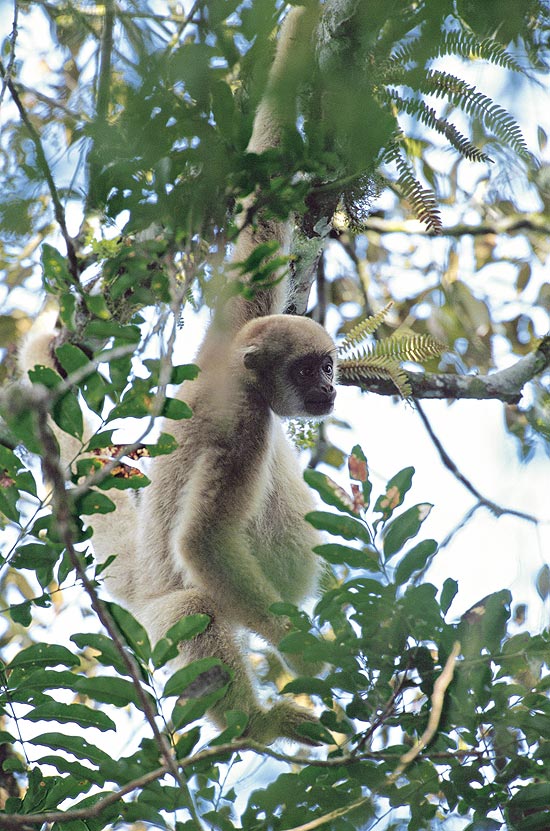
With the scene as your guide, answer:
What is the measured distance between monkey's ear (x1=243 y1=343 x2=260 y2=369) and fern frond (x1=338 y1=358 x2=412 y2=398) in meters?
0.61

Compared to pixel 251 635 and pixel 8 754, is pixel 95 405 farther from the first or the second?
pixel 8 754

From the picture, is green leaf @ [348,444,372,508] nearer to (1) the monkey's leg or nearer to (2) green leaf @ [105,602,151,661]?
(2) green leaf @ [105,602,151,661]

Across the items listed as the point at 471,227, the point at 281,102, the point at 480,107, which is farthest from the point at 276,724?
the point at 471,227

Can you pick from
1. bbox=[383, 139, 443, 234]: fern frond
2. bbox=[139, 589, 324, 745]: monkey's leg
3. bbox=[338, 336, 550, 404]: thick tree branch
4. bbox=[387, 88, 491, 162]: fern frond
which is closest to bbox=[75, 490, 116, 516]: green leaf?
bbox=[387, 88, 491, 162]: fern frond

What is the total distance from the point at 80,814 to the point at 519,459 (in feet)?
5.79

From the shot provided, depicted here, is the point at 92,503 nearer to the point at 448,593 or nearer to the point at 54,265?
the point at 54,265

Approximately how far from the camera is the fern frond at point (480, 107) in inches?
75.2

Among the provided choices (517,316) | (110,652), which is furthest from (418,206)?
(517,316)

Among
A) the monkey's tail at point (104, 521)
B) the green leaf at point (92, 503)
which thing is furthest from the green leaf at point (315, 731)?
the monkey's tail at point (104, 521)

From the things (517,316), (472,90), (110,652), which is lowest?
(110,652)

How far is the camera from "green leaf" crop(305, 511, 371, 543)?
2.68m

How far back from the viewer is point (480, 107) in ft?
6.68

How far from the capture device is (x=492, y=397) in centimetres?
561

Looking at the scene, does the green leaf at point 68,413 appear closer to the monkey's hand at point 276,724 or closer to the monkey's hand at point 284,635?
the monkey's hand at point 284,635
